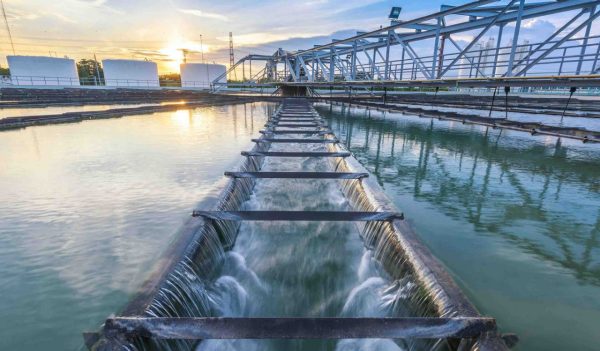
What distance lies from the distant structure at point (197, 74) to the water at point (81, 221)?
47.2 meters

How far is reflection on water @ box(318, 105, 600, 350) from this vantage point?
297 cm

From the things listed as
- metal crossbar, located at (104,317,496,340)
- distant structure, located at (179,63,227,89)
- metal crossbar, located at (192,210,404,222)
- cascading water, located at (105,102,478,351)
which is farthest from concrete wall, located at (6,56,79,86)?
metal crossbar, located at (104,317,496,340)

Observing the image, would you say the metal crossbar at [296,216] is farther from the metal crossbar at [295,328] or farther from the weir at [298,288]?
the metal crossbar at [295,328]

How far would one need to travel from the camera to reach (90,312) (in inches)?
115

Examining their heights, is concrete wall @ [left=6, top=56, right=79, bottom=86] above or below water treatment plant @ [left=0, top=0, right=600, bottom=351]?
above

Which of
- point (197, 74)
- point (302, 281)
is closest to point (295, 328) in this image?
point (302, 281)

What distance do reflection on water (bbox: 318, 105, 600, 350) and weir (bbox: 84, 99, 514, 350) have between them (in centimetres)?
73

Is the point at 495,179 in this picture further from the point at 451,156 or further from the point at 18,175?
the point at 18,175

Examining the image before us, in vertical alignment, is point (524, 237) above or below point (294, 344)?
above

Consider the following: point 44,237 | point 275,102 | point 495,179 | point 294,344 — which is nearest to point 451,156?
point 495,179

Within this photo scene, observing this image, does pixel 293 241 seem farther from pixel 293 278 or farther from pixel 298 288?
pixel 298 288

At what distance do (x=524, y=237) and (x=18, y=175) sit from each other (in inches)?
378

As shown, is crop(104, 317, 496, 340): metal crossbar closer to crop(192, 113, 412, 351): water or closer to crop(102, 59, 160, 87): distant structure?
crop(192, 113, 412, 351): water

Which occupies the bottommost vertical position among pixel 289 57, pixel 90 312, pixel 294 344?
pixel 294 344
